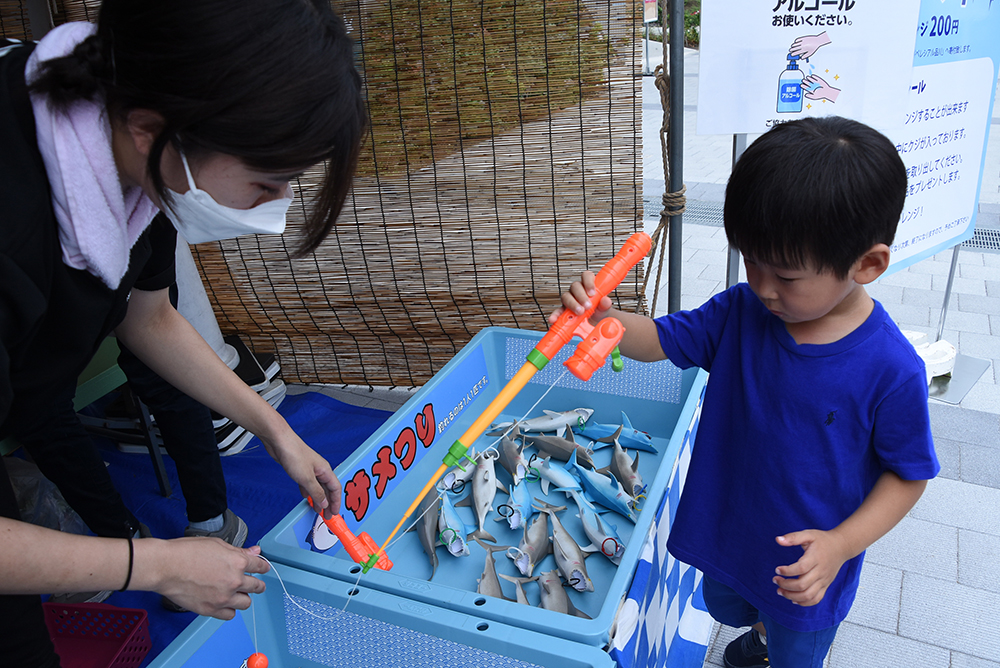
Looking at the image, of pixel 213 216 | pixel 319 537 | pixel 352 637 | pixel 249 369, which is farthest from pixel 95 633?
pixel 213 216

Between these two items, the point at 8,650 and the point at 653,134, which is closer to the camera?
the point at 8,650

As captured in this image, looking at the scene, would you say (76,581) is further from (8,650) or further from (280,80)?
(280,80)

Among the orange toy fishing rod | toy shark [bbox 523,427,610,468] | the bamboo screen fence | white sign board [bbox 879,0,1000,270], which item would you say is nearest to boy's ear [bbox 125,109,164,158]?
the orange toy fishing rod

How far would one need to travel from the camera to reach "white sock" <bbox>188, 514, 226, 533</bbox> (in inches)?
71.6

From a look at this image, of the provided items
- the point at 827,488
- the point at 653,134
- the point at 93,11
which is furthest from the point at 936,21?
the point at 653,134

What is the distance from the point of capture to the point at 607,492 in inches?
65.9

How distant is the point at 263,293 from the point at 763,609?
235cm

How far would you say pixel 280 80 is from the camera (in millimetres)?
630

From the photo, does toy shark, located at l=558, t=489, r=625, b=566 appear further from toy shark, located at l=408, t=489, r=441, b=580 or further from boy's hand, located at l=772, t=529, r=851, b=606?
boy's hand, located at l=772, t=529, r=851, b=606

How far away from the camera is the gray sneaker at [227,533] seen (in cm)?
180

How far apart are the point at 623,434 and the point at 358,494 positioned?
0.80 meters

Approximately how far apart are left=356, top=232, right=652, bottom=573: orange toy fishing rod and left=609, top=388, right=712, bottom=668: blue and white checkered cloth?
1.22 ft

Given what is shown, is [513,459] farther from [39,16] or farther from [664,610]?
[39,16]

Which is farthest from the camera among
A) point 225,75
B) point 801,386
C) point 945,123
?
point 945,123
